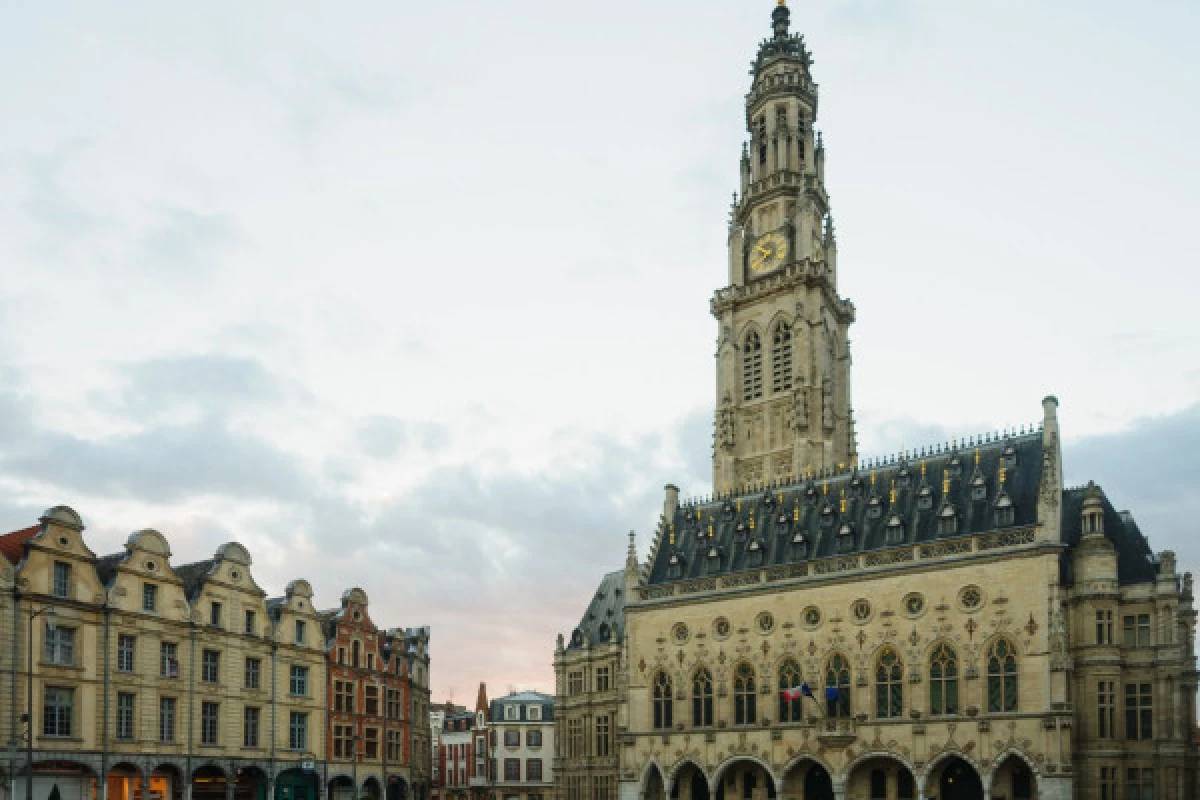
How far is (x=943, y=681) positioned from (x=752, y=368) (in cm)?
3860

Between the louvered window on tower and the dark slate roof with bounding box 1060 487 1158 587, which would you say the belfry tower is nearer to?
the louvered window on tower

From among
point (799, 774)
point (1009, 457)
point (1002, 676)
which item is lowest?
point (799, 774)

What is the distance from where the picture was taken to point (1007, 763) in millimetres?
56094

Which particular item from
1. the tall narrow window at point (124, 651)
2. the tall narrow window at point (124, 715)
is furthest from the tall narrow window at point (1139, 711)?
the tall narrow window at point (124, 651)

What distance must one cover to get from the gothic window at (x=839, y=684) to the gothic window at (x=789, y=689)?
171cm

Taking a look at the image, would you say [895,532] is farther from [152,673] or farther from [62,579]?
[62,579]

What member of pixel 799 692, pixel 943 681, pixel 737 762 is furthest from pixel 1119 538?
pixel 737 762

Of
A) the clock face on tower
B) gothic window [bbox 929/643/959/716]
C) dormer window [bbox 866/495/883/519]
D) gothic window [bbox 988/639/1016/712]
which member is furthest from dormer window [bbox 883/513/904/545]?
the clock face on tower

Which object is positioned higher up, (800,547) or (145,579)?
(800,547)

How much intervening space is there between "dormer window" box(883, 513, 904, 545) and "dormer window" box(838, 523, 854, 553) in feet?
7.04

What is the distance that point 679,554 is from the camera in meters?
73.8

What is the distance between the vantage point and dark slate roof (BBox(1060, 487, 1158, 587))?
57875mm

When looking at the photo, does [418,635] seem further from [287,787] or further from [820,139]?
[820,139]

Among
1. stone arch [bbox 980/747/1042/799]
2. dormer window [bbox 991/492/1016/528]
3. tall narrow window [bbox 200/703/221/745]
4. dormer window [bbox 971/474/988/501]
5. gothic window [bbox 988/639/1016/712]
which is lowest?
stone arch [bbox 980/747/1042/799]
